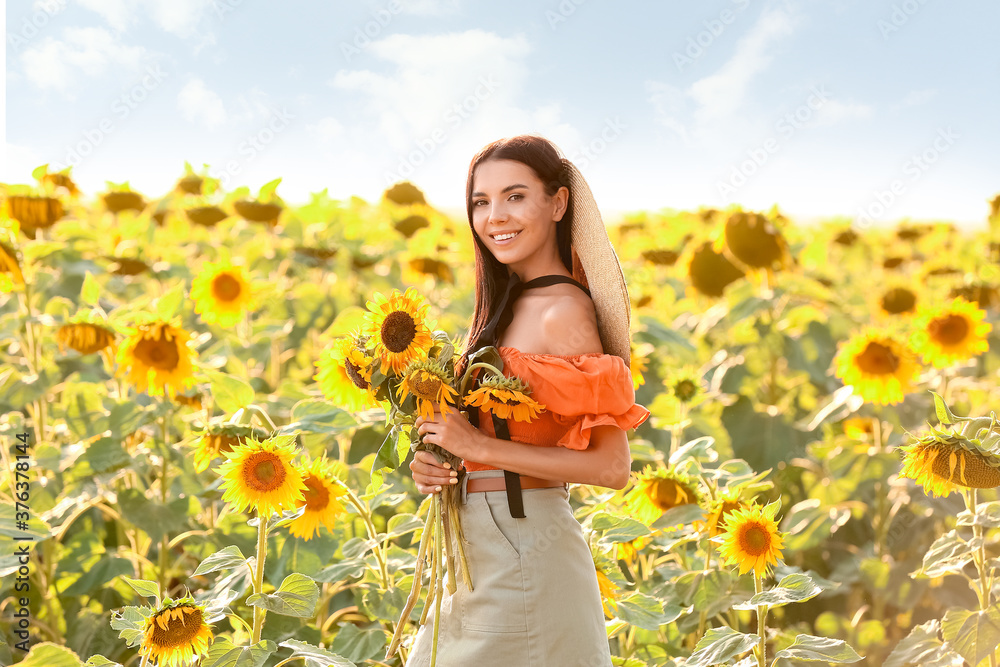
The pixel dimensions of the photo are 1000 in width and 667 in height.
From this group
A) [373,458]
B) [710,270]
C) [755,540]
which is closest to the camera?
[755,540]

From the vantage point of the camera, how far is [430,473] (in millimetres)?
1459

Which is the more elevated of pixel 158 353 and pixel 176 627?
pixel 158 353

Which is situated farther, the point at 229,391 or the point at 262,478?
the point at 229,391

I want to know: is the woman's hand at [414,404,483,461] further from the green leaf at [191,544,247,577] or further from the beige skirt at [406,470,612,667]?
the green leaf at [191,544,247,577]

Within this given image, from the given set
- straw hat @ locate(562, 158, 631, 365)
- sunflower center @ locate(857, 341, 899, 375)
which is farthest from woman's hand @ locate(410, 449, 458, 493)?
sunflower center @ locate(857, 341, 899, 375)

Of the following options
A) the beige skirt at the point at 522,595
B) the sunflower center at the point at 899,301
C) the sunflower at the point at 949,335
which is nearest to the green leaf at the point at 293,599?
Result: the beige skirt at the point at 522,595

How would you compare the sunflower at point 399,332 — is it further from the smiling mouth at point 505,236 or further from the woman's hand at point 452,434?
the smiling mouth at point 505,236

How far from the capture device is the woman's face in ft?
5.33

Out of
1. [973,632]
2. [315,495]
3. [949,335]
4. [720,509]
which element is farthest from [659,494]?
[949,335]

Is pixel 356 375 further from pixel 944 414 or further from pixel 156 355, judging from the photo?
pixel 944 414

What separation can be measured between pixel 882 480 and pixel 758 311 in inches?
30.6

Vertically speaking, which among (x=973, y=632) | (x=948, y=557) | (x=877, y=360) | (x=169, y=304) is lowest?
(x=973, y=632)

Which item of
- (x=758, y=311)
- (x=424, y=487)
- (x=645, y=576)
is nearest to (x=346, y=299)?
(x=758, y=311)

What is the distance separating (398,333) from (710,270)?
248 centimetres
